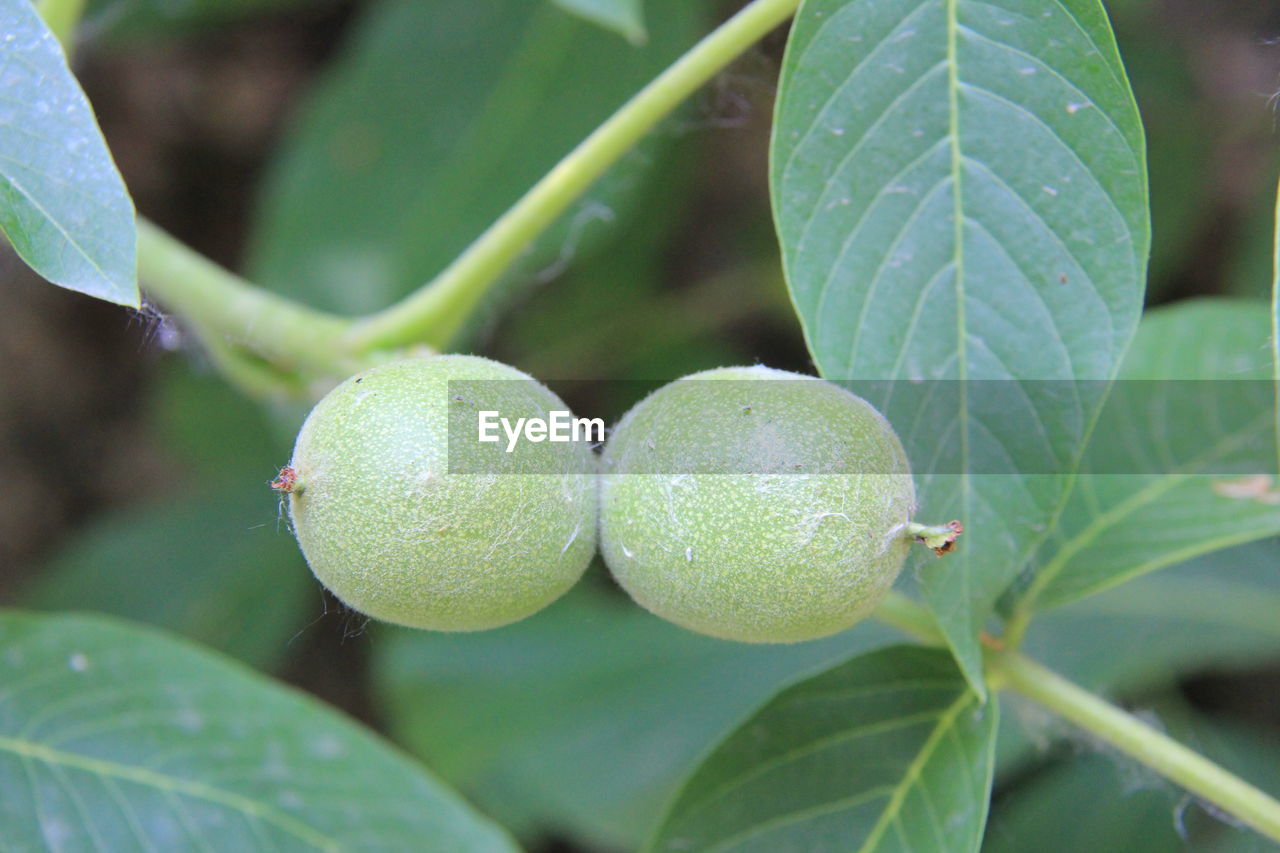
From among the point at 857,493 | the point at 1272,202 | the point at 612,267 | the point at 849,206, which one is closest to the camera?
the point at 857,493

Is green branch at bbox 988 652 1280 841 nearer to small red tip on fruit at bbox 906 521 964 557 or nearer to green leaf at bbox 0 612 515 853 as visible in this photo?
small red tip on fruit at bbox 906 521 964 557

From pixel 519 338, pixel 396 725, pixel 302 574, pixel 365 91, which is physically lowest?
pixel 396 725

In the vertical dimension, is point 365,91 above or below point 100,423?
above

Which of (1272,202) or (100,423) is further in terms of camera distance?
(100,423)

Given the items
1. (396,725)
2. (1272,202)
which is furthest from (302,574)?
(1272,202)

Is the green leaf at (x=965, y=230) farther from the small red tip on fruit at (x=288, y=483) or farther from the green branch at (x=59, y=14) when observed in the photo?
the green branch at (x=59, y=14)

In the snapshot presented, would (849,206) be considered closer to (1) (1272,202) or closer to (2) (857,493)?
(2) (857,493)

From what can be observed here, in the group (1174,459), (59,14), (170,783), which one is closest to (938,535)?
(1174,459)
